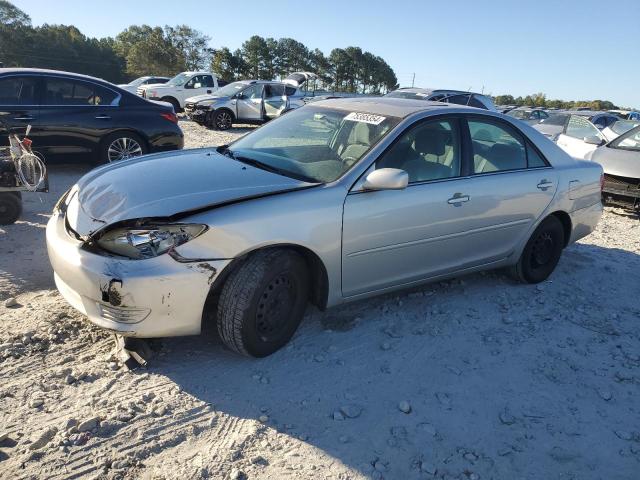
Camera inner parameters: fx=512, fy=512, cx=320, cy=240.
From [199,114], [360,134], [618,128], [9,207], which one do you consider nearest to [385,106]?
[360,134]

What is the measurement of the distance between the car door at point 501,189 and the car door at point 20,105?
605cm

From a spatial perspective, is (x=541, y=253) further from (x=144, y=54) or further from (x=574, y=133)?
(x=144, y=54)

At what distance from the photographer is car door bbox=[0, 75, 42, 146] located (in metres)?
6.96

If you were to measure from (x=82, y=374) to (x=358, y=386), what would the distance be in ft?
5.18

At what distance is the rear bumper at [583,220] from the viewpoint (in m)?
4.90

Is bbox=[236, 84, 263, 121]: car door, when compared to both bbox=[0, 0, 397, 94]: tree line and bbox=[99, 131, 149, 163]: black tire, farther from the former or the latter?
bbox=[0, 0, 397, 94]: tree line

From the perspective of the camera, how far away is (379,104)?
4109 mm

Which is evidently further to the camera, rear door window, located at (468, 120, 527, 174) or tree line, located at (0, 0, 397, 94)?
tree line, located at (0, 0, 397, 94)

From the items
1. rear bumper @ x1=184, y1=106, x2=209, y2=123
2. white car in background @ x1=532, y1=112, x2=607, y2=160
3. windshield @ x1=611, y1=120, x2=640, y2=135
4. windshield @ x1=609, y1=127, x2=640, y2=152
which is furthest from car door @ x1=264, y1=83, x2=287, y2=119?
windshield @ x1=609, y1=127, x2=640, y2=152

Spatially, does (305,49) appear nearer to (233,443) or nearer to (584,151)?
(584,151)

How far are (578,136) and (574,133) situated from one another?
35 cm

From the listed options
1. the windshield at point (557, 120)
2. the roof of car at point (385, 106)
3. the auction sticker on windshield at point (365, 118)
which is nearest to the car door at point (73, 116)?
the roof of car at point (385, 106)

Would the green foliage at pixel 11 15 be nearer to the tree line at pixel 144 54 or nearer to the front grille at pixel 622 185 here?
the tree line at pixel 144 54

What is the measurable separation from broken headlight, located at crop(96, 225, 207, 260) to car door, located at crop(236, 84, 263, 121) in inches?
584
